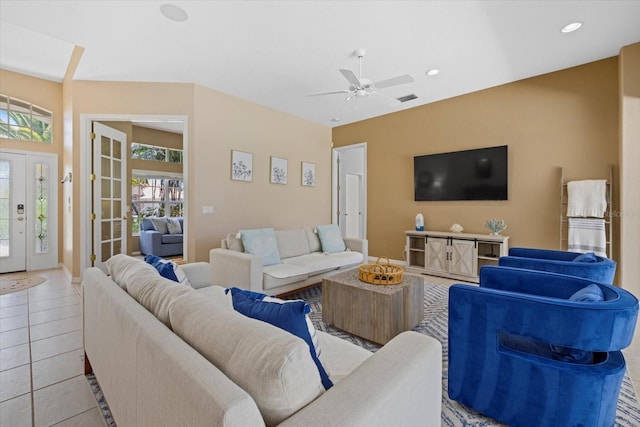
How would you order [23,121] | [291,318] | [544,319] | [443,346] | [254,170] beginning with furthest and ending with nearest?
[254,170] < [23,121] < [443,346] < [544,319] < [291,318]

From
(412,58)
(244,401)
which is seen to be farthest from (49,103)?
(244,401)

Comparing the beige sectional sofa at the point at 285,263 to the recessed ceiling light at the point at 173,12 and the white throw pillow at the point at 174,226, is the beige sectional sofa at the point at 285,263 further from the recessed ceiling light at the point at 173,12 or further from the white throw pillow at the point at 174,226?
the white throw pillow at the point at 174,226

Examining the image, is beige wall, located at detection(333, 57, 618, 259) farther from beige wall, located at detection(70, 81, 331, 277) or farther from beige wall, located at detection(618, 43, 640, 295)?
beige wall, located at detection(70, 81, 331, 277)

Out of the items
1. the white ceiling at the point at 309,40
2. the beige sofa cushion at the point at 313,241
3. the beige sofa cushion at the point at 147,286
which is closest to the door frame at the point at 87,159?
the white ceiling at the point at 309,40

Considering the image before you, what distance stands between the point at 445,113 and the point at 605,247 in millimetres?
2809

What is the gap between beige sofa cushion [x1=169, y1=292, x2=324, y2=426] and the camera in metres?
0.69

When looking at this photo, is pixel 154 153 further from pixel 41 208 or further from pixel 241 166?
pixel 241 166

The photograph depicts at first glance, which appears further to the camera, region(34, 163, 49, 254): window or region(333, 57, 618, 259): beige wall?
region(34, 163, 49, 254): window

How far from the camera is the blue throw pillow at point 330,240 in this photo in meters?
4.25

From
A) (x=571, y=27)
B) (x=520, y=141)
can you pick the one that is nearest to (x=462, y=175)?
(x=520, y=141)

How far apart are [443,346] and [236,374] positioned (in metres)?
2.07

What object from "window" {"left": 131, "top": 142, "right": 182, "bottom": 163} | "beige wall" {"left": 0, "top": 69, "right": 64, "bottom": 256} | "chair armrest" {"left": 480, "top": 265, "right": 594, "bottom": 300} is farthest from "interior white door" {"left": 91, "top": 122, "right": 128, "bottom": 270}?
"chair armrest" {"left": 480, "top": 265, "right": 594, "bottom": 300}

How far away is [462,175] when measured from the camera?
4.67 m

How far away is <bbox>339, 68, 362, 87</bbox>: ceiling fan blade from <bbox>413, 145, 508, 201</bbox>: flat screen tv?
2.43 meters
